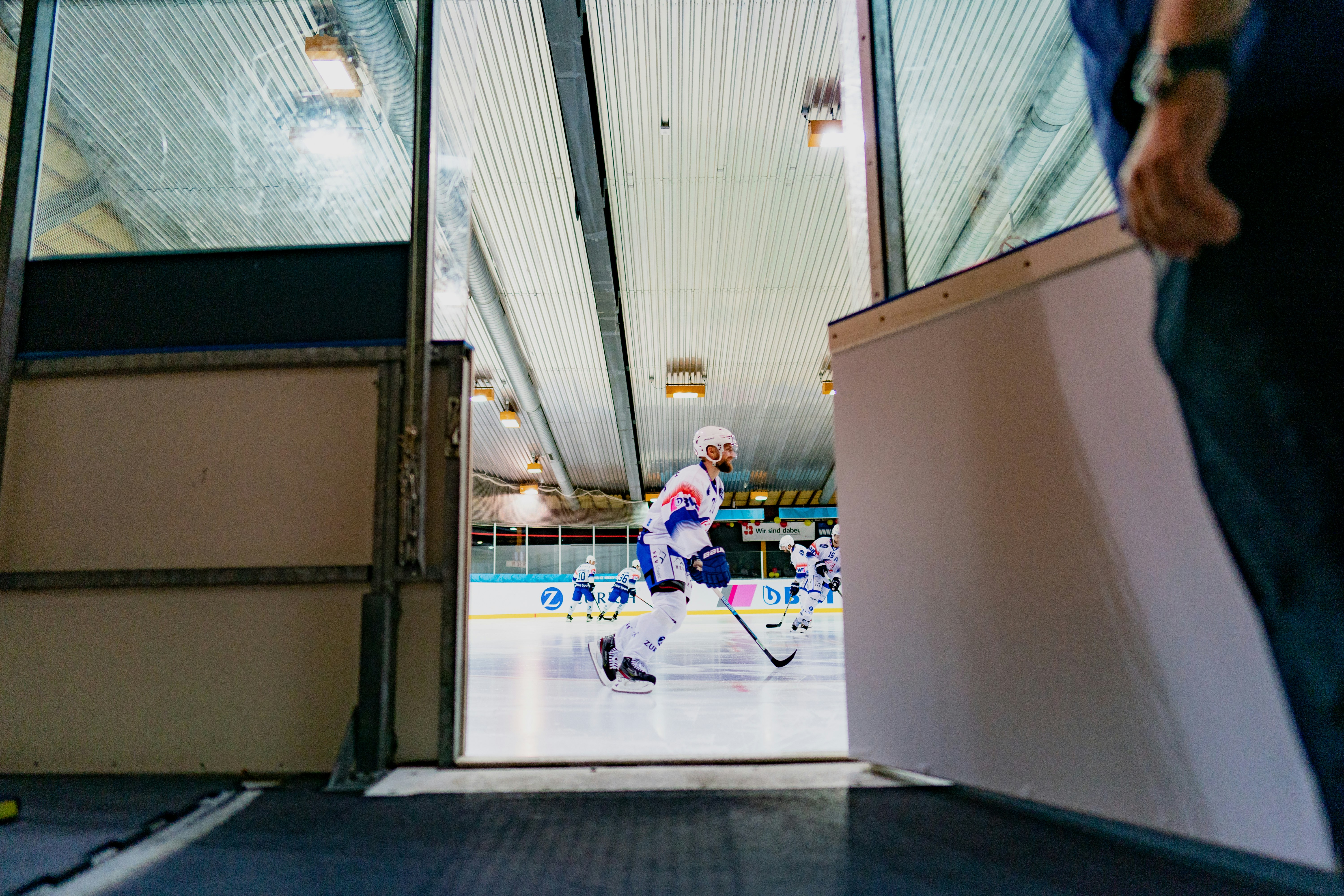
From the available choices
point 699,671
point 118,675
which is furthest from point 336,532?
point 699,671

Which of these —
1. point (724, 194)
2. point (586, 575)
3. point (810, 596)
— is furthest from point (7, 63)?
point (586, 575)

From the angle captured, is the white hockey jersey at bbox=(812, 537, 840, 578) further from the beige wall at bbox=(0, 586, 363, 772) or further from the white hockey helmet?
the beige wall at bbox=(0, 586, 363, 772)

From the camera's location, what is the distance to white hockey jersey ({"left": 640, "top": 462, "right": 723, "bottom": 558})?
13.0 ft

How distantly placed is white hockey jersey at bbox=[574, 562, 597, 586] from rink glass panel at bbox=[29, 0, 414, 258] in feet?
32.6

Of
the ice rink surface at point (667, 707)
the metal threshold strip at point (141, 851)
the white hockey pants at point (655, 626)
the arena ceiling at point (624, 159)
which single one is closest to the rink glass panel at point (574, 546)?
the arena ceiling at point (624, 159)

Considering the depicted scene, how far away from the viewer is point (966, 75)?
3.27 metres

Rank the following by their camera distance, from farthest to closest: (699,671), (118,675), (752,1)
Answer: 1. (752,1)
2. (699,671)
3. (118,675)

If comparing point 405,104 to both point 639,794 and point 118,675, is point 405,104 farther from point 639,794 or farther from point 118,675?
point 639,794

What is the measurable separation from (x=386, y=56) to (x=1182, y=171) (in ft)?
12.2

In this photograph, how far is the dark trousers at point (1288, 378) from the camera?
72 cm

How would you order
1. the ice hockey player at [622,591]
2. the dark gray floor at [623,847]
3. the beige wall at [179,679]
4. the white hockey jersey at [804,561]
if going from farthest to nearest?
the ice hockey player at [622,591] → the white hockey jersey at [804,561] → the beige wall at [179,679] → the dark gray floor at [623,847]

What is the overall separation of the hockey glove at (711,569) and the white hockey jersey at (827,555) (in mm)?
5917

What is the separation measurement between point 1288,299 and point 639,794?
1501mm

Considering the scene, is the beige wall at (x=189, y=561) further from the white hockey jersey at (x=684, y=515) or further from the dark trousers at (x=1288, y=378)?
the white hockey jersey at (x=684, y=515)
